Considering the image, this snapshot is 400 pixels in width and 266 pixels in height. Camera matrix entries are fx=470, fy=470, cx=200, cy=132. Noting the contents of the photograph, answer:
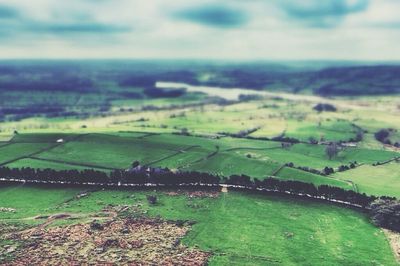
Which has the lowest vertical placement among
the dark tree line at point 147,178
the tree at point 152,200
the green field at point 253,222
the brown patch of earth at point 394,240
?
the brown patch of earth at point 394,240

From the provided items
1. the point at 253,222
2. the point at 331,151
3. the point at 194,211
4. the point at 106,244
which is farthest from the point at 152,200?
the point at 331,151

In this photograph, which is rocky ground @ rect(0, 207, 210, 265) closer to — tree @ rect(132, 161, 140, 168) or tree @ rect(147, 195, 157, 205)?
tree @ rect(147, 195, 157, 205)

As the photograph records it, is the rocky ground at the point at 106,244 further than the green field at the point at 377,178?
No

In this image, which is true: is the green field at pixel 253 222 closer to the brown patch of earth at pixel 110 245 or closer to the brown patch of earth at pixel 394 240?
the brown patch of earth at pixel 394 240

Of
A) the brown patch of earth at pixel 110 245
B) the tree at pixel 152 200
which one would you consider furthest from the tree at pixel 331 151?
the brown patch of earth at pixel 110 245

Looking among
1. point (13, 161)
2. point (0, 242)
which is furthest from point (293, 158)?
point (0, 242)

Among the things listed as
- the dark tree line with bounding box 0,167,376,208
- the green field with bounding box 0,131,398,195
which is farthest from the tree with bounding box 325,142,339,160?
the dark tree line with bounding box 0,167,376,208

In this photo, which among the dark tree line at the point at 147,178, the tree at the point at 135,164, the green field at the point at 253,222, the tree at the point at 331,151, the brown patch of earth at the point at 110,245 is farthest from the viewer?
the tree at the point at 331,151
